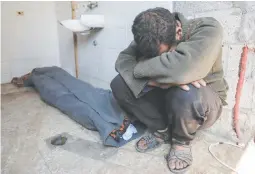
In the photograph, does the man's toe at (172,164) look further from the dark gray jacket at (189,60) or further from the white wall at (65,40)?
the white wall at (65,40)

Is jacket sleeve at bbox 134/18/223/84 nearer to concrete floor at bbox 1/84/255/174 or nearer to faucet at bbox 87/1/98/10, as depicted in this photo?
concrete floor at bbox 1/84/255/174

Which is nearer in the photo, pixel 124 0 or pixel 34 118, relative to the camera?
pixel 34 118

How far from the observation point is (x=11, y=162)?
1.11m

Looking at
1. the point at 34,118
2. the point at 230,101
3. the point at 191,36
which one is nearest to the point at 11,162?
the point at 34,118

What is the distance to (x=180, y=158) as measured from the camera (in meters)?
1.08

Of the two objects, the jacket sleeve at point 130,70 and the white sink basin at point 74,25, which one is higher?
the white sink basin at point 74,25

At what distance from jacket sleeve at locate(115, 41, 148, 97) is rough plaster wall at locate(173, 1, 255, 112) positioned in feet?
1.48

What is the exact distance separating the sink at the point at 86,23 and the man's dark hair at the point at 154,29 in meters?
0.96

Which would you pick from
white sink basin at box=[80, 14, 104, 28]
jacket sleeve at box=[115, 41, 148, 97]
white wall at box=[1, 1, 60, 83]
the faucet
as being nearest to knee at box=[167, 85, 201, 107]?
jacket sleeve at box=[115, 41, 148, 97]

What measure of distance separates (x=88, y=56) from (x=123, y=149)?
122cm

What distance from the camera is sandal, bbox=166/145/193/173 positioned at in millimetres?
1041

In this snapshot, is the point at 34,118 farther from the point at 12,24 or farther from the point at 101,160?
the point at 12,24

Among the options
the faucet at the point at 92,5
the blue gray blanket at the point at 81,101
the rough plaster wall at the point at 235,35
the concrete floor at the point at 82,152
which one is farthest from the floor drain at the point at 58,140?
the faucet at the point at 92,5

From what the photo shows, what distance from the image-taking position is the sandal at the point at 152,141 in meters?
1.22
